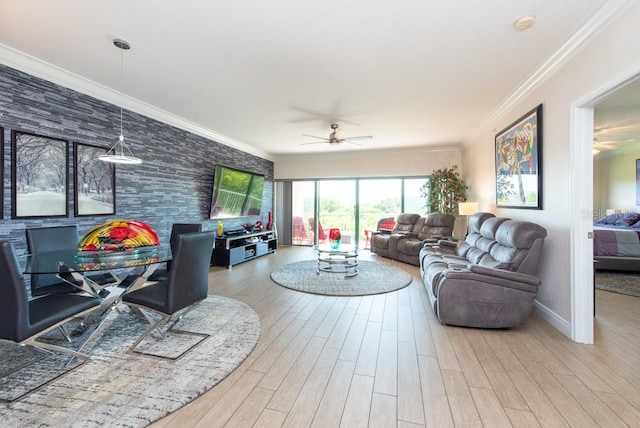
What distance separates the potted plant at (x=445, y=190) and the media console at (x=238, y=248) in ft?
13.7

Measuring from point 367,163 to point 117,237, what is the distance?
5.98 m

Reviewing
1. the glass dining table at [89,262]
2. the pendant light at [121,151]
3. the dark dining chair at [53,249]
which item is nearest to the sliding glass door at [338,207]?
the pendant light at [121,151]

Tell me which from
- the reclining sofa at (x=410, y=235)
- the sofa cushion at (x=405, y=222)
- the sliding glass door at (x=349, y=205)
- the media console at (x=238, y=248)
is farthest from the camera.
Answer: the sliding glass door at (x=349, y=205)

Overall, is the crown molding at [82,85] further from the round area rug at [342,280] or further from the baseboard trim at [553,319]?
the baseboard trim at [553,319]

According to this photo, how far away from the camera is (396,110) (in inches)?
166

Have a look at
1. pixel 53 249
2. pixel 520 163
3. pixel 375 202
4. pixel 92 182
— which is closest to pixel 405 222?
pixel 375 202

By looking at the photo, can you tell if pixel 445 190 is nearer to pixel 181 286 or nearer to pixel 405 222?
pixel 405 222

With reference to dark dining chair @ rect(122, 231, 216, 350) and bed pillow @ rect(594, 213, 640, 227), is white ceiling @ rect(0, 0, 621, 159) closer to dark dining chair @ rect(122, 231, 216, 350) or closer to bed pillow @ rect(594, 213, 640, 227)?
dark dining chair @ rect(122, 231, 216, 350)

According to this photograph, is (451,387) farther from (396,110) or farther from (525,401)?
(396,110)

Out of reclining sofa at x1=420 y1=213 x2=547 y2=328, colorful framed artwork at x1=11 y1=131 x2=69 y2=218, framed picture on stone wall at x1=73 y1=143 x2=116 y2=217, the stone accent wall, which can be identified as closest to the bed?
reclining sofa at x1=420 y1=213 x2=547 y2=328

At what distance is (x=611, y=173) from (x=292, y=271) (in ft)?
26.1

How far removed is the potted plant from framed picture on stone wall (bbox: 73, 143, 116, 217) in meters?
6.18

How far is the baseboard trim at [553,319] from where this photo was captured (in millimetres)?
2536

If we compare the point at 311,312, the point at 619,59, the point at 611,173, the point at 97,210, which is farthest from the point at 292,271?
the point at 611,173
